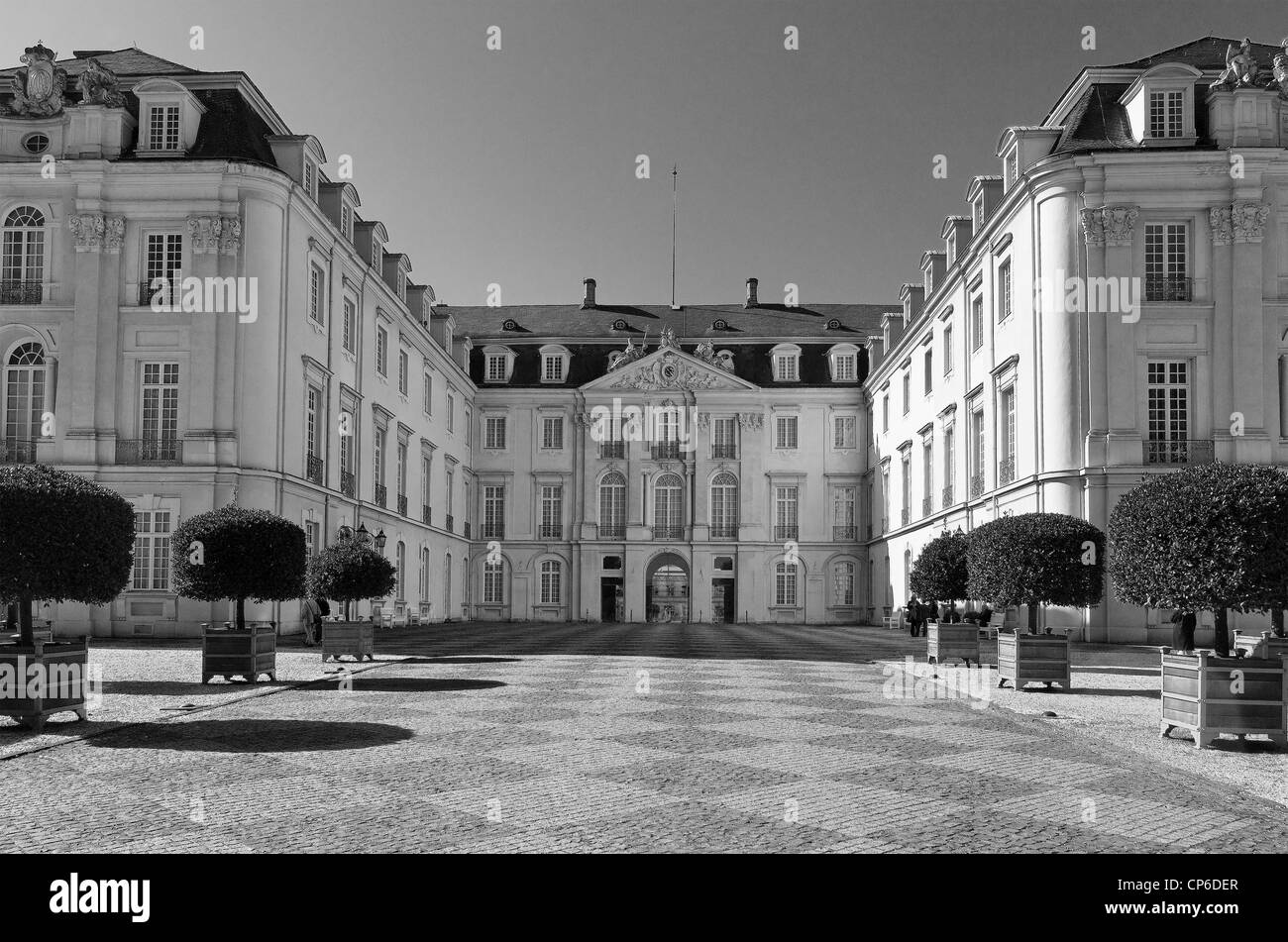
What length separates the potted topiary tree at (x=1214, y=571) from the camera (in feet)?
36.9

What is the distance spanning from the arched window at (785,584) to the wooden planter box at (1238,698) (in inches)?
1690

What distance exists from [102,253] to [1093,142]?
2451cm

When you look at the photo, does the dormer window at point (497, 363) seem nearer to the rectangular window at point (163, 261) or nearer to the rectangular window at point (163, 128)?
the rectangular window at point (163, 128)

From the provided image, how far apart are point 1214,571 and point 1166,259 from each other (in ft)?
61.2

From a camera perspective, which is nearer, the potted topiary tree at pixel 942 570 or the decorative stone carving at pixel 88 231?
the potted topiary tree at pixel 942 570

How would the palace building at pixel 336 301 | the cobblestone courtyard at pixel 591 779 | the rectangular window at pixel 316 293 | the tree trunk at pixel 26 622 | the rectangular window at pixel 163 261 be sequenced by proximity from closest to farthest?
1. the cobblestone courtyard at pixel 591 779
2. the tree trunk at pixel 26 622
3. the palace building at pixel 336 301
4. the rectangular window at pixel 163 261
5. the rectangular window at pixel 316 293

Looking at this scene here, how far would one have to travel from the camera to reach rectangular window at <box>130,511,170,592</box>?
93.0ft

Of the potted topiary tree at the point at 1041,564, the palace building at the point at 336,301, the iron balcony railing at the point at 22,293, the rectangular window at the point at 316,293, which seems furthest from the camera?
the rectangular window at the point at 316,293

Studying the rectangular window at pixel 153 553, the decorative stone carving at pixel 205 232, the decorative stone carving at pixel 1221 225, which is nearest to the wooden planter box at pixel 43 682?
the rectangular window at pixel 153 553

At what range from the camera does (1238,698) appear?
11273 millimetres

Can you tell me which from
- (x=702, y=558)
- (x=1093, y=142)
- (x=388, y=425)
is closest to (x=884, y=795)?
(x=1093, y=142)

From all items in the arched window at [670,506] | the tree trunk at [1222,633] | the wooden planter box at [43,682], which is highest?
the arched window at [670,506]

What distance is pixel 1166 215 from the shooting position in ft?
94.0

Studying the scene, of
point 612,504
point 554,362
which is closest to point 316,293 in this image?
point 554,362
